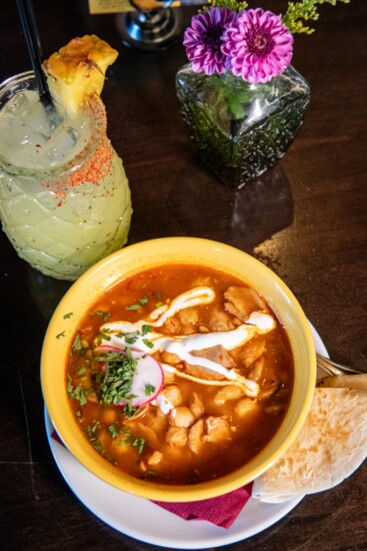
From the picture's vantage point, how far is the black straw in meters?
1.91

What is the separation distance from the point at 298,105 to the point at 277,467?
123 centimetres

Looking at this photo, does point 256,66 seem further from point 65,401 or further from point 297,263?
point 65,401

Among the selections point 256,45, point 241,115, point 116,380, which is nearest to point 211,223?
point 241,115

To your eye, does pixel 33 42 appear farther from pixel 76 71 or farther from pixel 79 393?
pixel 79 393

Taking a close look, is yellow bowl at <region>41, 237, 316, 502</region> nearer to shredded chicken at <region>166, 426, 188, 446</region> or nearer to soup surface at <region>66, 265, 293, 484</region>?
soup surface at <region>66, 265, 293, 484</region>

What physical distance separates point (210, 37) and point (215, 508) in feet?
4.64

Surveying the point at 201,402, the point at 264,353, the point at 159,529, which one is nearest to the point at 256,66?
the point at 264,353

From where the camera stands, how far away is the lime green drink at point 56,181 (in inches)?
82.9

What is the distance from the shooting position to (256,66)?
220 centimetres

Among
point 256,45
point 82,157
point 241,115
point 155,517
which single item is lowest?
point 155,517

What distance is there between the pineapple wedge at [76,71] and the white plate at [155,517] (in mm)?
1061

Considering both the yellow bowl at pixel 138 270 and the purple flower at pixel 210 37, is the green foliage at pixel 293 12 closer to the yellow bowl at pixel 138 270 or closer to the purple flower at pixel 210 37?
the purple flower at pixel 210 37

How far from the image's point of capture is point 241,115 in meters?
2.44

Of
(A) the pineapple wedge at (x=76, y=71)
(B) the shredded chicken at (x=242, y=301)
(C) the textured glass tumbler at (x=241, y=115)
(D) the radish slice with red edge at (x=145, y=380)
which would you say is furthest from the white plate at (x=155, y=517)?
(C) the textured glass tumbler at (x=241, y=115)
